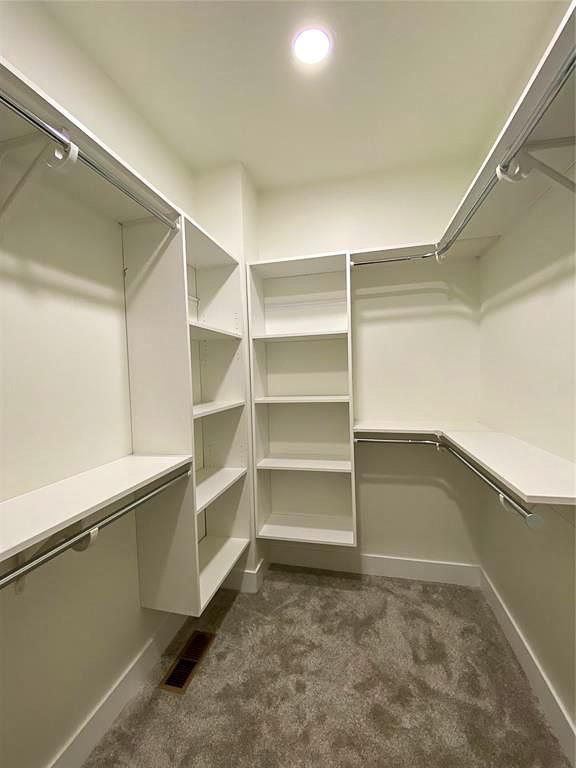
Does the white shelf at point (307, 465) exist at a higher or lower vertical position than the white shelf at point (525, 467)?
lower

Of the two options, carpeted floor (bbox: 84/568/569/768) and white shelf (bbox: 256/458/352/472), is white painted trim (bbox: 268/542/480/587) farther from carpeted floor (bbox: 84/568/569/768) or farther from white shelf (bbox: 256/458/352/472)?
white shelf (bbox: 256/458/352/472)

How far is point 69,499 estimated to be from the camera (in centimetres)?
96

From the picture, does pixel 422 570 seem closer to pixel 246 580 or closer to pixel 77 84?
pixel 246 580

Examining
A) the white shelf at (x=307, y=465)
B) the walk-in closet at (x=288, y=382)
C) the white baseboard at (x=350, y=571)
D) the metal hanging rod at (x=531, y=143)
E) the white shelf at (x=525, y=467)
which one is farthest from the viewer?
the white shelf at (x=307, y=465)

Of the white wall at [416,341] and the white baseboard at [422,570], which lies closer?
the white baseboard at [422,570]

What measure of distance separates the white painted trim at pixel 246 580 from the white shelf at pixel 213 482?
26.5 inches

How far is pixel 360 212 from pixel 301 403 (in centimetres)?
136

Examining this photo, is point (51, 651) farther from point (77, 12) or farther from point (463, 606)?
point (77, 12)

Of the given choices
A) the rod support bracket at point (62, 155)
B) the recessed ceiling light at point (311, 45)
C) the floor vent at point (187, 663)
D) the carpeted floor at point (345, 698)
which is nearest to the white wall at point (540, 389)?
the carpeted floor at point (345, 698)

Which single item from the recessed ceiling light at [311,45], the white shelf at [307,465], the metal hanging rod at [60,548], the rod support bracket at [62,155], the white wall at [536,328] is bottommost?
the white shelf at [307,465]

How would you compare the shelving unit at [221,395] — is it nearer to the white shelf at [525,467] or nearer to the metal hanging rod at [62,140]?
the metal hanging rod at [62,140]

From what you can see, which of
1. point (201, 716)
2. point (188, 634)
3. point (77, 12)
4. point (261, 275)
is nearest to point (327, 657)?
point (201, 716)

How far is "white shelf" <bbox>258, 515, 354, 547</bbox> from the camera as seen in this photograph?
1971mm

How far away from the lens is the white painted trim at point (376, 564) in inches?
80.9
